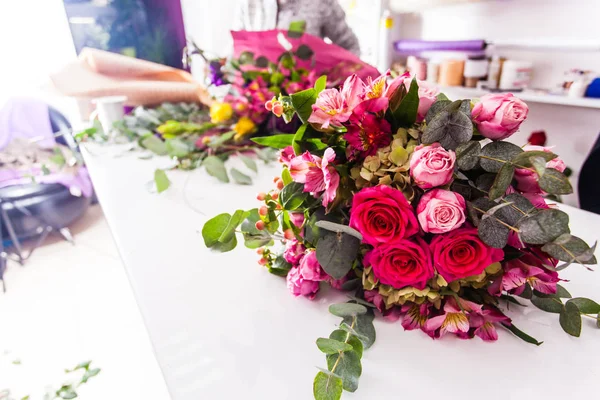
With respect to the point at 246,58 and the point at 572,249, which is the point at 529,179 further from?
the point at 246,58

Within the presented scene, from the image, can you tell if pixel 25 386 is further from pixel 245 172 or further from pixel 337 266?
pixel 337 266

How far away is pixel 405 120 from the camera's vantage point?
393mm

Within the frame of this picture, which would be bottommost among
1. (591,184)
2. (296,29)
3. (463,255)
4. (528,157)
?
(591,184)

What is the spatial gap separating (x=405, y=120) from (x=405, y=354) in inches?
10.2

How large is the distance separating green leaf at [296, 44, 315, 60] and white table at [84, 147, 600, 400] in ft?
2.13

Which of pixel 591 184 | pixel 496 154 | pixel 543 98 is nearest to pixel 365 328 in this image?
pixel 496 154

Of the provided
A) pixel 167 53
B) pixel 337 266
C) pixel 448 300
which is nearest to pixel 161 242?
pixel 337 266

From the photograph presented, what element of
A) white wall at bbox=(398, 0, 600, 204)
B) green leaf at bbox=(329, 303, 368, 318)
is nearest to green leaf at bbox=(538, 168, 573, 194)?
green leaf at bbox=(329, 303, 368, 318)

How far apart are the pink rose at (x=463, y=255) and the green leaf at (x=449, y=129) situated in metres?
0.09

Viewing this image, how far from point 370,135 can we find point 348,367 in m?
0.24

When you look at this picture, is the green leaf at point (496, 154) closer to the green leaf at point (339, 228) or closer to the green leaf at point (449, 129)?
the green leaf at point (449, 129)

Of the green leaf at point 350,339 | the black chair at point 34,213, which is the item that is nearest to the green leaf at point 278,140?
the green leaf at point 350,339

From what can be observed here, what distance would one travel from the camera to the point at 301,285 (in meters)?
0.45

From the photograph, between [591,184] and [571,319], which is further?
[591,184]
